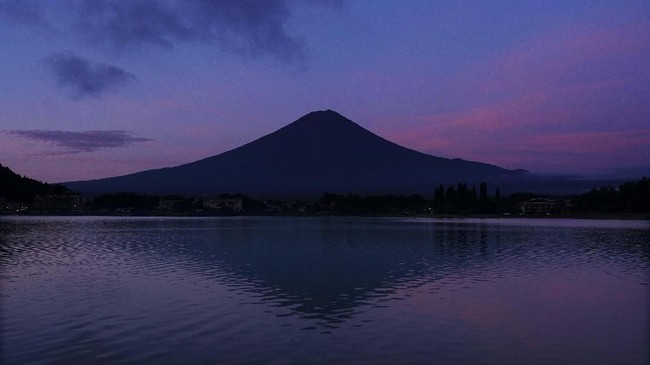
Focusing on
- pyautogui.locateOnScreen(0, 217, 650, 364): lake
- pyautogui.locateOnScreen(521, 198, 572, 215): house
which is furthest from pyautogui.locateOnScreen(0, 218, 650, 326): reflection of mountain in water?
pyautogui.locateOnScreen(521, 198, 572, 215): house

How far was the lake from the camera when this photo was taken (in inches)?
476

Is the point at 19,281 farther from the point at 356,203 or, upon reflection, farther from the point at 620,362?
the point at 356,203

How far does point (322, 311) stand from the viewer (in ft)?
54.4

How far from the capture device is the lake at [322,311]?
12.1 metres

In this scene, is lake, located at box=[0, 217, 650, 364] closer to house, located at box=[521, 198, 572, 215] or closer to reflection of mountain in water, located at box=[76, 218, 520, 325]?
reflection of mountain in water, located at box=[76, 218, 520, 325]

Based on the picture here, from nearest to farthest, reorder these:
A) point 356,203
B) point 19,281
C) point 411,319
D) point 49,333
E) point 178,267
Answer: point 49,333 → point 411,319 → point 19,281 → point 178,267 → point 356,203

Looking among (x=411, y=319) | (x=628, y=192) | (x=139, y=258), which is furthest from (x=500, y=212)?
(x=411, y=319)

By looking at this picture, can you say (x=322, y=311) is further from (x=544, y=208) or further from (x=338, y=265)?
(x=544, y=208)

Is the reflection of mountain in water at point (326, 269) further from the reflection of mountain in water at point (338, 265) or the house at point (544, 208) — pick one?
the house at point (544, 208)

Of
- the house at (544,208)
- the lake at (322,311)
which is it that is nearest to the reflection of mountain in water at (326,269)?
the lake at (322,311)

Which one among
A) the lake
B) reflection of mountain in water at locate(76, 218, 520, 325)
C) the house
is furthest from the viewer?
the house

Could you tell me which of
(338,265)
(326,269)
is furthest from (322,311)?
(338,265)

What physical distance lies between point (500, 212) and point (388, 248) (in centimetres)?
13010

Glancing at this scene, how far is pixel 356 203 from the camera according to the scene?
19375 cm
